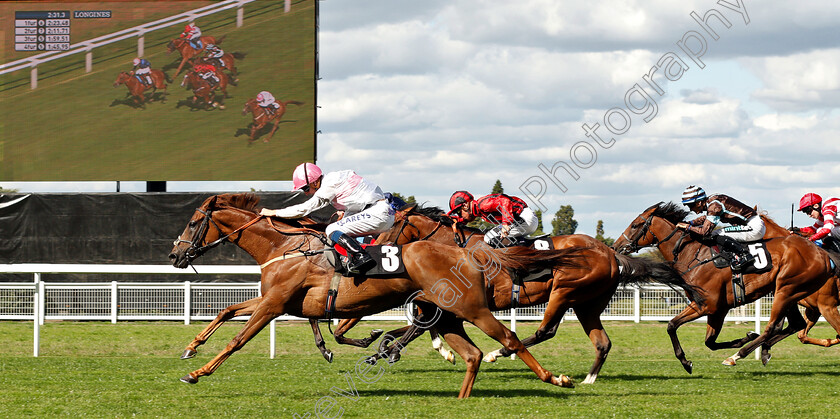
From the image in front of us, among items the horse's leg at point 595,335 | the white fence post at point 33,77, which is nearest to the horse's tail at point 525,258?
the horse's leg at point 595,335

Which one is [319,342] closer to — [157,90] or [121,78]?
[157,90]

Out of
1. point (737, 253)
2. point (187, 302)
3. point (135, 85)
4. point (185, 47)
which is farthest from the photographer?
point (135, 85)

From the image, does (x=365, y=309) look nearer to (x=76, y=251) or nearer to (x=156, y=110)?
(x=156, y=110)

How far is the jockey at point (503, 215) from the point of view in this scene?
787 cm

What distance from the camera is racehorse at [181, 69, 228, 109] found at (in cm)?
1371

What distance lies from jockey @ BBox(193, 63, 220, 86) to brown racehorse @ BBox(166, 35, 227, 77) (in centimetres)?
18

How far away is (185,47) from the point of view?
45.0ft

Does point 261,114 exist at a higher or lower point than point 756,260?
higher

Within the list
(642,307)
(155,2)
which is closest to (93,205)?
(155,2)

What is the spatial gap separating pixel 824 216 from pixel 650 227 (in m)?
1.81

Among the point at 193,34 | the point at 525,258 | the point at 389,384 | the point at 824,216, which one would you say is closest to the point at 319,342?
the point at 389,384

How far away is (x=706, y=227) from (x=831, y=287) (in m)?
1.57

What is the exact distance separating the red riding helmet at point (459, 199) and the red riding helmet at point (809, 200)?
3.51 meters

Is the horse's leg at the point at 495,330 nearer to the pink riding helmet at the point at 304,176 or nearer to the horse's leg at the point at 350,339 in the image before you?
the pink riding helmet at the point at 304,176
